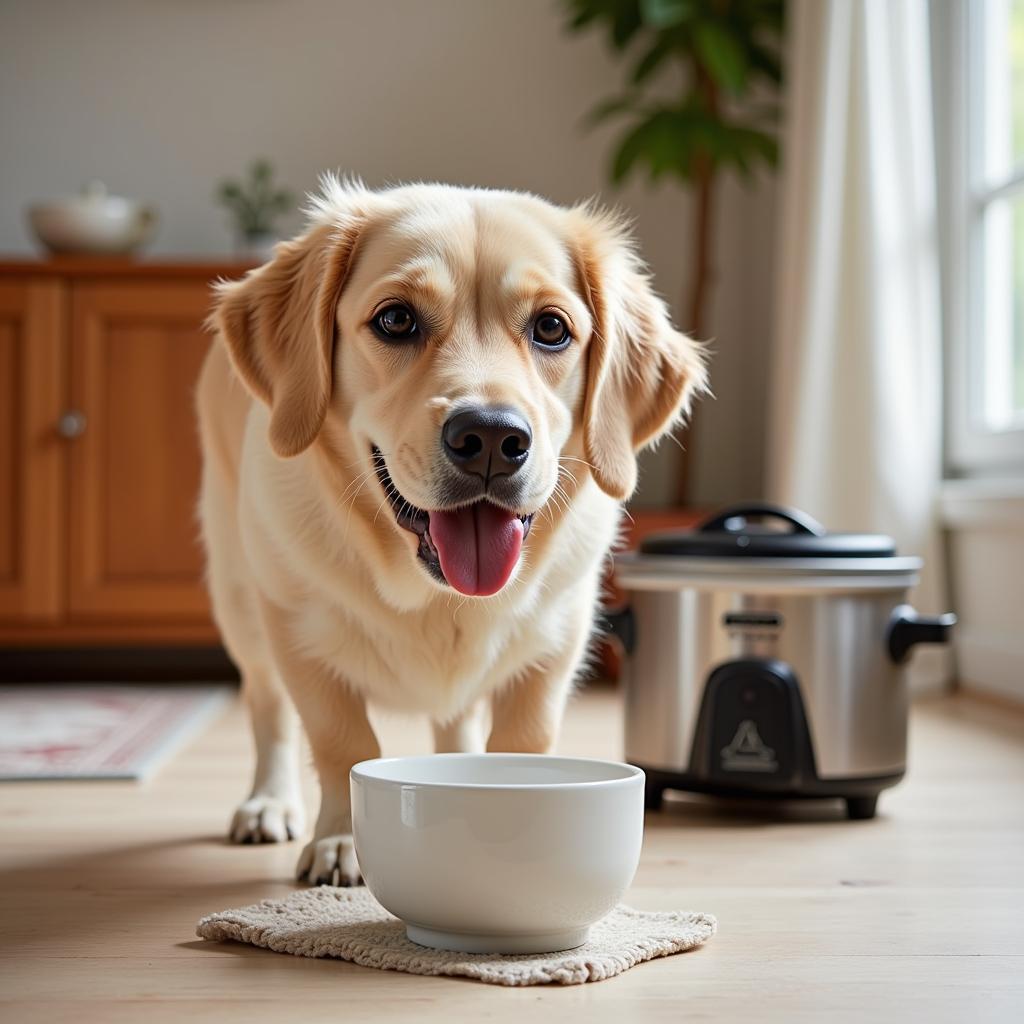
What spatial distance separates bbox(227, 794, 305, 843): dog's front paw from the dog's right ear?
21.7 inches

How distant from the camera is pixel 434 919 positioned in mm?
1154

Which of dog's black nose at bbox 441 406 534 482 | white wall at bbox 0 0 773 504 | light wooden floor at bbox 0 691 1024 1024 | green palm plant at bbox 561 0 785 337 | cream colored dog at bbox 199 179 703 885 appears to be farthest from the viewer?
white wall at bbox 0 0 773 504

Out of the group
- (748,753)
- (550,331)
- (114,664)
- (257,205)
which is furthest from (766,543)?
(114,664)

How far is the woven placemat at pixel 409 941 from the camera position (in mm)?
1134

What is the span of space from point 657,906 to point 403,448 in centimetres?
55

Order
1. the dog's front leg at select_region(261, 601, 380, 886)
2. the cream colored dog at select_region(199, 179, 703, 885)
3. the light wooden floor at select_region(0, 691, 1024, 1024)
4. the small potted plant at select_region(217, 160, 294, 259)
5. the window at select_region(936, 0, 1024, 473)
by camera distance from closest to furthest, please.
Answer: the light wooden floor at select_region(0, 691, 1024, 1024) < the cream colored dog at select_region(199, 179, 703, 885) < the dog's front leg at select_region(261, 601, 380, 886) < the window at select_region(936, 0, 1024, 473) < the small potted plant at select_region(217, 160, 294, 259)

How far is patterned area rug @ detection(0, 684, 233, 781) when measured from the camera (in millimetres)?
2365

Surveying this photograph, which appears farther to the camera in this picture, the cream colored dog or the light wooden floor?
the cream colored dog

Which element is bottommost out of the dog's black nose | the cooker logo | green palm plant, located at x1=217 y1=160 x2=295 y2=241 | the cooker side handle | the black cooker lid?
the cooker logo

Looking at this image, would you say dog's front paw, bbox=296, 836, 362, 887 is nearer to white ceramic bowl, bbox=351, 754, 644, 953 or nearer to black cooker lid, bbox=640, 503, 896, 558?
white ceramic bowl, bbox=351, 754, 644, 953

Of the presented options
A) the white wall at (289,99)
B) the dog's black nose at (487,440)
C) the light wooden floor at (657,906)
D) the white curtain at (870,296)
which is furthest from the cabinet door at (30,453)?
the dog's black nose at (487,440)

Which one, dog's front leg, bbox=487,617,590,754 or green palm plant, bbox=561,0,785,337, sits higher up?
green palm plant, bbox=561,0,785,337

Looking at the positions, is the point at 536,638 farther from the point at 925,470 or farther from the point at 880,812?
the point at 925,470

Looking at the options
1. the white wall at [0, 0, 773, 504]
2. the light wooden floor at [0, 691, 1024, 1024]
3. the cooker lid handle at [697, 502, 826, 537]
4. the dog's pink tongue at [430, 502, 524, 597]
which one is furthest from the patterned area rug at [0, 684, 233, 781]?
the white wall at [0, 0, 773, 504]
